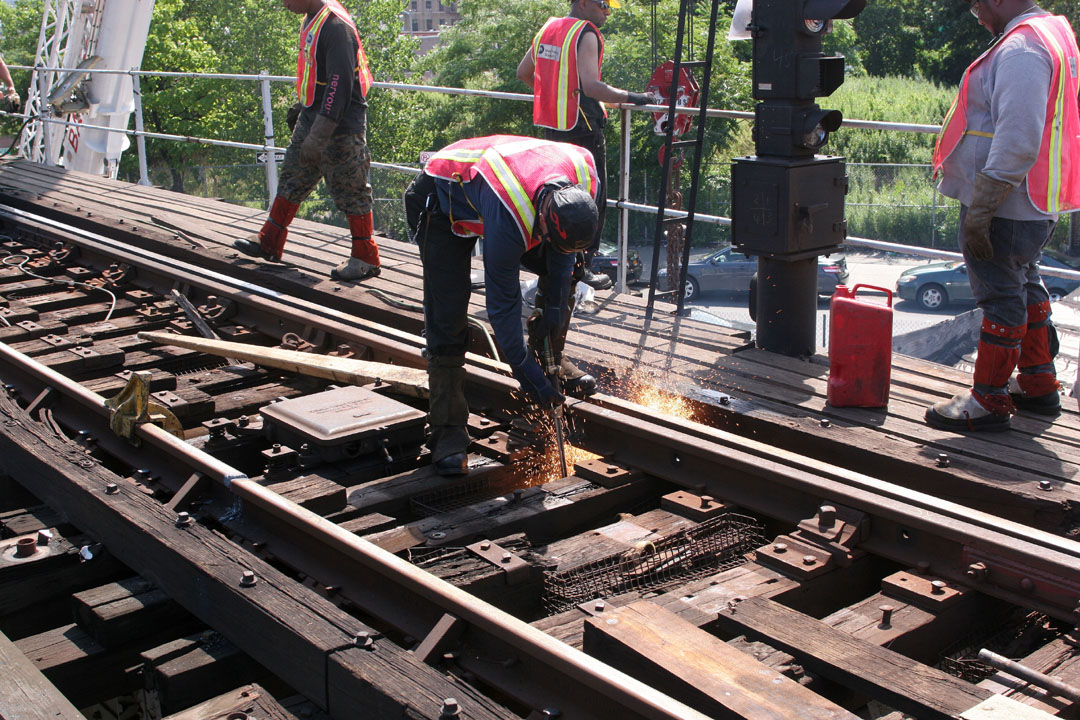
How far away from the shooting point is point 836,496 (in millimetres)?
3977

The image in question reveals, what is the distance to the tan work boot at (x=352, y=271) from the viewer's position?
773 centimetres

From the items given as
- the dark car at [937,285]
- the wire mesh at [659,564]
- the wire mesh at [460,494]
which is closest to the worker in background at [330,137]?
the wire mesh at [460,494]

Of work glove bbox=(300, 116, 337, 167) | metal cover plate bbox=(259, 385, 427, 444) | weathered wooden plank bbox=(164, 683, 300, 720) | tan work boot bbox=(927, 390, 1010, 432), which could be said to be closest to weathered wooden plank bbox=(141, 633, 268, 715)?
weathered wooden plank bbox=(164, 683, 300, 720)

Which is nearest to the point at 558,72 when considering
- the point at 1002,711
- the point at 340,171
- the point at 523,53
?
the point at 340,171

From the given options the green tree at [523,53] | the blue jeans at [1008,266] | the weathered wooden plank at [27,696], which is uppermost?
the green tree at [523,53]

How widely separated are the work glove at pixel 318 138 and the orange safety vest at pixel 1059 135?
4.32 meters

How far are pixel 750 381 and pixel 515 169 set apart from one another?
200 cm

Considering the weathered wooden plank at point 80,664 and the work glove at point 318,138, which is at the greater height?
the work glove at point 318,138

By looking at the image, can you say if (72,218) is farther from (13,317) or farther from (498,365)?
(498,365)

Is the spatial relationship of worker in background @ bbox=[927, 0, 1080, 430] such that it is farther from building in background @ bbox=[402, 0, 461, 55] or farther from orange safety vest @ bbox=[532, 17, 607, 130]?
building in background @ bbox=[402, 0, 461, 55]

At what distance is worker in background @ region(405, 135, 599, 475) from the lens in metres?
4.14

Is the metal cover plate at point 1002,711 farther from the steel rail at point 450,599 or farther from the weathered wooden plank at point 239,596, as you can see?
the weathered wooden plank at point 239,596

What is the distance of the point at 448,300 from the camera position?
477 centimetres

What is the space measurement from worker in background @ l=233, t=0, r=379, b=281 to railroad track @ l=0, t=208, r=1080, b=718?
2.45 meters
